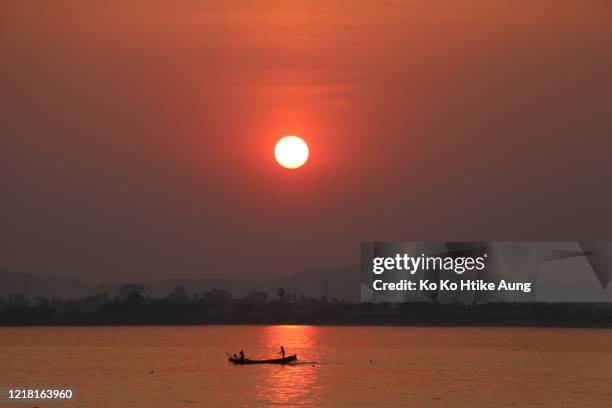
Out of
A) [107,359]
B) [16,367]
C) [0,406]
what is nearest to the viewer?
[0,406]

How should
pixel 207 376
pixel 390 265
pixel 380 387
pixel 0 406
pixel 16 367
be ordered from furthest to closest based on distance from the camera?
pixel 16 367 < pixel 207 376 < pixel 380 387 < pixel 390 265 < pixel 0 406

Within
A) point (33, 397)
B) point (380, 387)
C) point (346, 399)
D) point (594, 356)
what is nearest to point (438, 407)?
point (346, 399)

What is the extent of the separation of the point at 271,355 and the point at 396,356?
2130cm

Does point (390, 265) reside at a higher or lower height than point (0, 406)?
higher

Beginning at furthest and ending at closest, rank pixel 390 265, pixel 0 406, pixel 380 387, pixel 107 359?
pixel 107 359 < pixel 380 387 < pixel 390 265 < pixel 0 406

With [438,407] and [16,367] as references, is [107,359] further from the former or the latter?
[438,407]

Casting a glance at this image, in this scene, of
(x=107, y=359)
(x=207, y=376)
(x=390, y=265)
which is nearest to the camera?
(x=390, y=265)

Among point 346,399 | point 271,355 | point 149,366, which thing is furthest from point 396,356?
point 346,399

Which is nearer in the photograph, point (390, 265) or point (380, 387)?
point (390, 265)

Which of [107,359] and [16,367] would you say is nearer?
[16,367]

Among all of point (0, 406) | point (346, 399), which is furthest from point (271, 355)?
point (0, 406)

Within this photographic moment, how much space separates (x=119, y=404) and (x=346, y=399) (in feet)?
64.4

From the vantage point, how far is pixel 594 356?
19038 cm

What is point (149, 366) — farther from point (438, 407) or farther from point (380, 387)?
point (438, 407)
